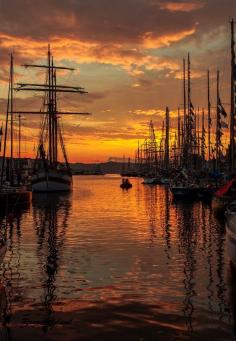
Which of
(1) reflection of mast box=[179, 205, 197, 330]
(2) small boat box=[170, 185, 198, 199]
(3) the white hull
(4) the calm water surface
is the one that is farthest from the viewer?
(3) the white hull

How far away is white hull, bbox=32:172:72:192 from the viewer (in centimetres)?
7919

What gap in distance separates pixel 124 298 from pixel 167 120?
112 meters

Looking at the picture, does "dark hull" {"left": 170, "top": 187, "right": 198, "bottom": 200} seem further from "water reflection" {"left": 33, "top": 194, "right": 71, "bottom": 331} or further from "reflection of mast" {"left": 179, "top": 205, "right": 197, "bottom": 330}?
"reflection of mast" {"left": 179, "top": 205, "right": 197, "bottom": 330}

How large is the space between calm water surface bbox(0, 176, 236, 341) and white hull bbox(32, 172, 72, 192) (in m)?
51.2

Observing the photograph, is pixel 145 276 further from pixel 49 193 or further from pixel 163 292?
pixel 49 193

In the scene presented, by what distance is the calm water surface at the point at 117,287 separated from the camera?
1109 centimetres

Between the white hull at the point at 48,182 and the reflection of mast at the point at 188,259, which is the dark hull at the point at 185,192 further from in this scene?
the white hull at the point at 48,182

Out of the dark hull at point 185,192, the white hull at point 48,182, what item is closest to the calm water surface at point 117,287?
the dark hull at point 185,192

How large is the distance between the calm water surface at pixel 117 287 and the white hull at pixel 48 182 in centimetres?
5118

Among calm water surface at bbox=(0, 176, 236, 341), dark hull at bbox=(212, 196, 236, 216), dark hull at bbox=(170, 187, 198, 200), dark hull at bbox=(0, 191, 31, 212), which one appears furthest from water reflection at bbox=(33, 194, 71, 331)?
dark hull at bbox=(170, 187, 198, 200)

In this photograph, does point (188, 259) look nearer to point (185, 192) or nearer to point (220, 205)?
point (220, 205)

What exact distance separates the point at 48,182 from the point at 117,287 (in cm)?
6519

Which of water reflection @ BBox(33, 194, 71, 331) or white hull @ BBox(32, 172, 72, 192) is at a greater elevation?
white hull @ BBox(32, 172, 72, 192)

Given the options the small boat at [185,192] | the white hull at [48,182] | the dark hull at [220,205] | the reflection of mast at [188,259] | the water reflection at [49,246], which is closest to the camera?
the reflection of mast at [188,259]
